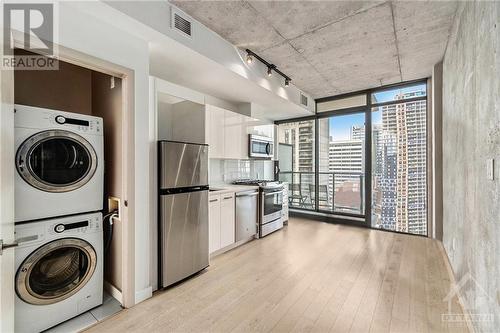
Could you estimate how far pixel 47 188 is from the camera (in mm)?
1786

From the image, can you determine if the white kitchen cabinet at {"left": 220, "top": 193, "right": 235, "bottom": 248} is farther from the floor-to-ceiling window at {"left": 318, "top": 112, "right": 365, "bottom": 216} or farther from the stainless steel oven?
the floor-to-ceiling window at {"left": 318, "top": 112, "right": 365, "bottom": 216}

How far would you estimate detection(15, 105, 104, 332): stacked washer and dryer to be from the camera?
5.45 ft

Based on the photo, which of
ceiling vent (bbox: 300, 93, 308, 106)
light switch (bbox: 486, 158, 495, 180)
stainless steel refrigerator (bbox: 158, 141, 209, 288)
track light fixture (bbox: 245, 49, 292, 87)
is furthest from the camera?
ceiling vent (bbox: 300, 93, 308, 106)

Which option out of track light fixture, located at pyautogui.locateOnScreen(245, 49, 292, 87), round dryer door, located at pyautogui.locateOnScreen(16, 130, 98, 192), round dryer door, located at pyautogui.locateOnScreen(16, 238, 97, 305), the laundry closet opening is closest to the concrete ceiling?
track light fixture, located at pyautogui.locateOnScreen(245, 49, 292, 87)

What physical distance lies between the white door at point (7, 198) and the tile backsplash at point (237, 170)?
2.70m

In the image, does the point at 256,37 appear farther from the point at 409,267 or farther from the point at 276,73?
the point at 409,267

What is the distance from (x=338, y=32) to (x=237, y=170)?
2.94 m

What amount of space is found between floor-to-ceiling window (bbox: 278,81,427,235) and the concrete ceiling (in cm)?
80

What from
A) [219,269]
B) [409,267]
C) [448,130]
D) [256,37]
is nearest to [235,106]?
[256,37]

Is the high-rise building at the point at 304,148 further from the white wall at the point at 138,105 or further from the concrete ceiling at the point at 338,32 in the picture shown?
the white wall at the point at 138,105

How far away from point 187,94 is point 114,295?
111 inches

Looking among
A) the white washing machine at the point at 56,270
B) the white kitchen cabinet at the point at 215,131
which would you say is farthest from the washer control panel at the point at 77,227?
the white kitchen cabinet at the point at 215,131

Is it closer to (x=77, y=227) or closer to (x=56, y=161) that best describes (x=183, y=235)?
(x=77, y=227)

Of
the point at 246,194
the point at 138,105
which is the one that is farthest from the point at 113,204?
the point at 246,194
